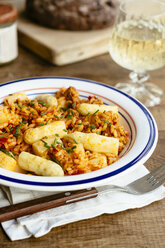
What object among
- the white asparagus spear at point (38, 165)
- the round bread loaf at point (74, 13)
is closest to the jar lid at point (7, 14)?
the round bread loaf at point (74, 13)

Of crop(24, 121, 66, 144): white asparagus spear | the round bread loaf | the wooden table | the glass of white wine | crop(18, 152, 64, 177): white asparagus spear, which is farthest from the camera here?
the round bread loaf

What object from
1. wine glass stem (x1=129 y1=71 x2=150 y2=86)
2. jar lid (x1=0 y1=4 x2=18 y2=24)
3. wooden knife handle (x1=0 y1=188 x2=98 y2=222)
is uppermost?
jar lid (x1=0 y1=4 x2=18 y2=24)

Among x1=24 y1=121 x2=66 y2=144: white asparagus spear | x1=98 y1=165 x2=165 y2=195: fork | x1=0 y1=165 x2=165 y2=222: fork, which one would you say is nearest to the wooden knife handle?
x1=0 y1=165 x2=165 y2=222: fork

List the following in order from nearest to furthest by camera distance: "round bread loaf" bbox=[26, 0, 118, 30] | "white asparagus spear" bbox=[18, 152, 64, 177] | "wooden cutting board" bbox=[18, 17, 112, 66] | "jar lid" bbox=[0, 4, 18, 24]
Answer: "white asparagus spear" bbox=[18, 152, 64, 177] < "jar lid" bbox=[0, 4, 18, 24] < "wooden cutting board" bbox=[18, 17, 112, 66] < "round bread loaf" bbox=[26, 0, 118, 30]

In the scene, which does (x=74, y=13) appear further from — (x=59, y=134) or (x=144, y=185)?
(x=144, y=185)

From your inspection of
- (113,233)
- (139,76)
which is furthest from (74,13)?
(113,233)

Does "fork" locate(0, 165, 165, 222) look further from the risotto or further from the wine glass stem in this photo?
the wine glass stem

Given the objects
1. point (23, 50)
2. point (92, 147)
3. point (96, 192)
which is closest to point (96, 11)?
point (23, 50)
